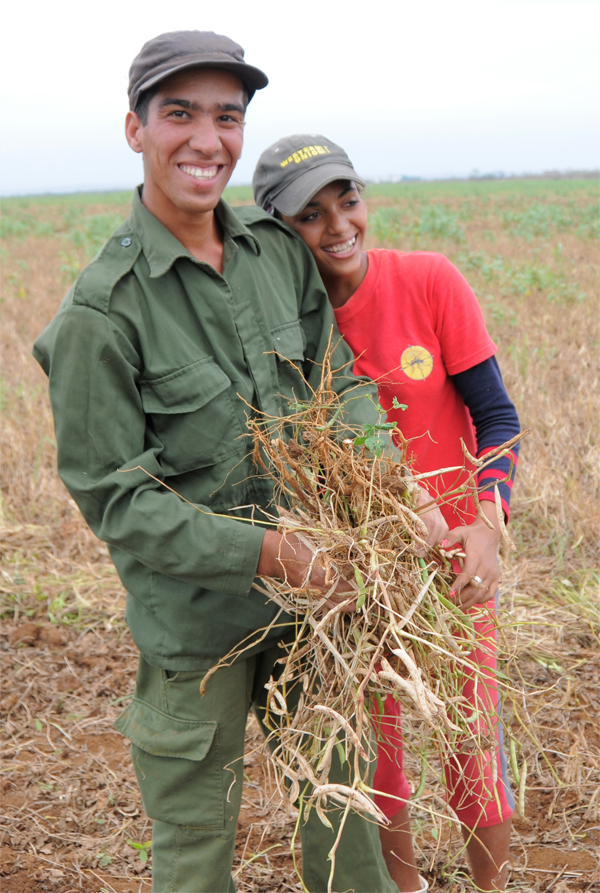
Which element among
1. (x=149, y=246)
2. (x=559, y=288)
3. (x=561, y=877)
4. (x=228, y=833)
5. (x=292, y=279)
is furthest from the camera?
(x=559, y=288)

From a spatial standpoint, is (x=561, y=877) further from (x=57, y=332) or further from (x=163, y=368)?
(x=57, y=332)

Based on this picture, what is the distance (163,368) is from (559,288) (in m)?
7.19

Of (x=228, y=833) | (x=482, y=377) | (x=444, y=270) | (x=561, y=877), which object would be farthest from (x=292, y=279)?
(x=561, y=877)

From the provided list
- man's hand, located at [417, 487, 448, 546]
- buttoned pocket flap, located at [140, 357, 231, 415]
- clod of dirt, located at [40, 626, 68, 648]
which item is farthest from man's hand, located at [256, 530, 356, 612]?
clod of dirt, located at [40, 626, 68, 648]

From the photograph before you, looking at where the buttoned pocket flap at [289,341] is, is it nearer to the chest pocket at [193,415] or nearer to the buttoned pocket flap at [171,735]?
the chest pocket at [193,415]

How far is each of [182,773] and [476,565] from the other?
32.1 inches

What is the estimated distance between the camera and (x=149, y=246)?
168 centimetres

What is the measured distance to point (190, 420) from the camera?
5.55 ft

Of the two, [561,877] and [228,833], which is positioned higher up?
[228,833]

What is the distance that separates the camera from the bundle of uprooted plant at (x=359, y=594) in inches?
58.9

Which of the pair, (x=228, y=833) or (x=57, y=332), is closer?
(x=57, y=332)

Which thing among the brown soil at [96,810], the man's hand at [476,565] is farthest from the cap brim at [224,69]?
the brown soil at [96,810]

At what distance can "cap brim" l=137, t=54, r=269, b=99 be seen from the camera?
1.58 m

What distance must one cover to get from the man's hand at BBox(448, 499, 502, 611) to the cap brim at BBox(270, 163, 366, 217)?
87 cm
